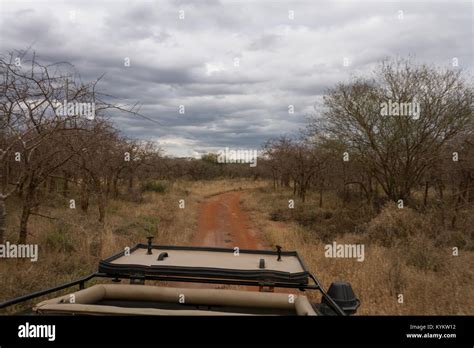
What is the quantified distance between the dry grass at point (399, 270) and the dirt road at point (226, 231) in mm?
1062

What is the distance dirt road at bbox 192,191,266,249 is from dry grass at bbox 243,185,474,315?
1062mm

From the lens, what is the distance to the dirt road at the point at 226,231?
12984 millimetres

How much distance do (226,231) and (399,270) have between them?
8543 mm

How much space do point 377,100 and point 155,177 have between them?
23511 mm

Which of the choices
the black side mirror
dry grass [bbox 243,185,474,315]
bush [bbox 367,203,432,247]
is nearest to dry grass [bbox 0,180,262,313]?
dry grass [bbox 243,185,474,315]

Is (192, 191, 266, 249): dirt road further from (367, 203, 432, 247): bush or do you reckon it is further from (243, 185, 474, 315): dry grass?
(367, 203, 432, 247): bush

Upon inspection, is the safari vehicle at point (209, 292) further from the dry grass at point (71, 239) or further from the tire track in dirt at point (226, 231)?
the tire track in dirt at point (226, 231)

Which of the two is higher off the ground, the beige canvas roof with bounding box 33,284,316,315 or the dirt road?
the beige canvas roof with bounding box 33,284,316,315

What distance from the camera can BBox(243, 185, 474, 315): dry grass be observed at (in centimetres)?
630

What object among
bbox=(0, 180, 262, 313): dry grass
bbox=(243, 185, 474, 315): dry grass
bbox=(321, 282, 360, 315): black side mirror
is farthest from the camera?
bbox=(0, 180, 262, 313): dry grass

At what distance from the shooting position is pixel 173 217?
1778 cm
